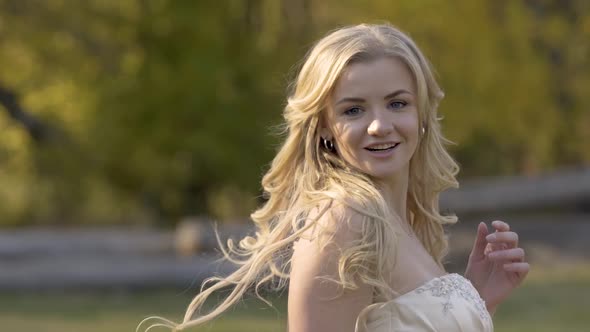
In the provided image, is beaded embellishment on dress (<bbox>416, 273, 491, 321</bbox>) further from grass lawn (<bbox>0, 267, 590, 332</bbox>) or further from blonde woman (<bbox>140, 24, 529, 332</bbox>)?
grass lawn (<bbox>0, 267, 590, 332</bbox>)

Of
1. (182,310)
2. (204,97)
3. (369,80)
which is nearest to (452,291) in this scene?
(369,80)

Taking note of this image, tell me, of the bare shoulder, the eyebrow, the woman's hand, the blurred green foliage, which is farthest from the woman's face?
the blurred green foliage

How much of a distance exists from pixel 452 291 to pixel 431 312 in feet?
0.40

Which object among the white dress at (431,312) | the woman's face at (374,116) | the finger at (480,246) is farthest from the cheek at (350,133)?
the finger at (480,246)

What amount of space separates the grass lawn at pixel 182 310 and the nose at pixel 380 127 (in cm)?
570

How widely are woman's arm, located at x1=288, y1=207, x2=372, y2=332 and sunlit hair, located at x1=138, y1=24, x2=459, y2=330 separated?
1.0 inches

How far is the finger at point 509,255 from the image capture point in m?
2.96

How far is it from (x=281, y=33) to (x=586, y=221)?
4.16 meters

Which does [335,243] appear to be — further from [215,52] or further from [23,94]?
[23,94]

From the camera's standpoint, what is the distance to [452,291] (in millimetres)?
2691

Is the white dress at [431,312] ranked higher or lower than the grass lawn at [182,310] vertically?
lower

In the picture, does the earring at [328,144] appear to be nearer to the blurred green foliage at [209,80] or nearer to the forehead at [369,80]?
the forehead at [369,80]

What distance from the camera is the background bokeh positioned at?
11.9 m

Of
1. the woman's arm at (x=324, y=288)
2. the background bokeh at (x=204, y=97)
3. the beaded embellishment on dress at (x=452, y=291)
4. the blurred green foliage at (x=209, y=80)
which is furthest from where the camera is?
the blurred green foliage at (x=209, y=80)
